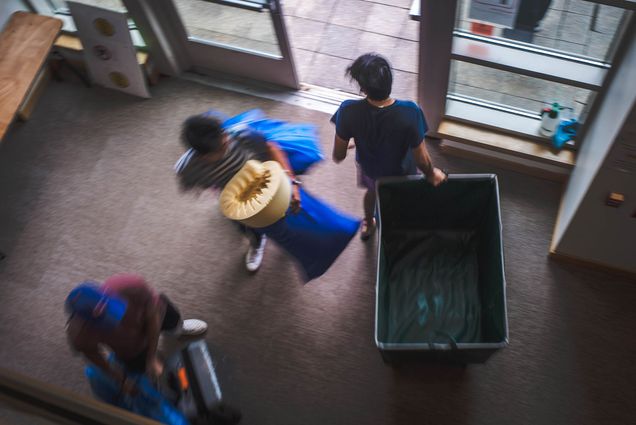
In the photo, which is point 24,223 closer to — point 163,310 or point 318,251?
point 163,310

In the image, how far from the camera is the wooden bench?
10.3ft

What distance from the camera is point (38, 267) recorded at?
10.5 feet

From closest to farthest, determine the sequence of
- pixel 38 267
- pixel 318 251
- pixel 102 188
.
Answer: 1. pixel 318 251
2. pixel 38 267
3. pixel 102 188

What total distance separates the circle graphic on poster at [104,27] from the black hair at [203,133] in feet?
5.32

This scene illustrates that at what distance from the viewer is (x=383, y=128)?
2.24m

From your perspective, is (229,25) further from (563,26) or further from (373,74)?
(563,26)

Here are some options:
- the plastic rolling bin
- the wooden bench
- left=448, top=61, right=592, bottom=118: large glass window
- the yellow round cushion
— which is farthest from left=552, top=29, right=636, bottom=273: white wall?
the wooden bench

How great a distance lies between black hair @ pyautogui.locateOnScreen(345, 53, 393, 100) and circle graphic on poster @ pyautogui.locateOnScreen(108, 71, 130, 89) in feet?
6.98

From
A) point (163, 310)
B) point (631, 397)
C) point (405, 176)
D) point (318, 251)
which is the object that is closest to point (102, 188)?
point (163, 310)

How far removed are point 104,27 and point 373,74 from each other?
2118 mm

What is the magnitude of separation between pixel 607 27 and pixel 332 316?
73.3 inches

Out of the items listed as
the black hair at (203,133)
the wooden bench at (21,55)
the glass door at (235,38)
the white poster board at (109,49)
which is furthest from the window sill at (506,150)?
the wooden bench at (21,55)

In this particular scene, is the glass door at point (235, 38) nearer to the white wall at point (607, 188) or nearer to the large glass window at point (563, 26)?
the large glass window at point (563, 26)

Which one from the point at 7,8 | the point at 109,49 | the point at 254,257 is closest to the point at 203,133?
the point at 254,257
